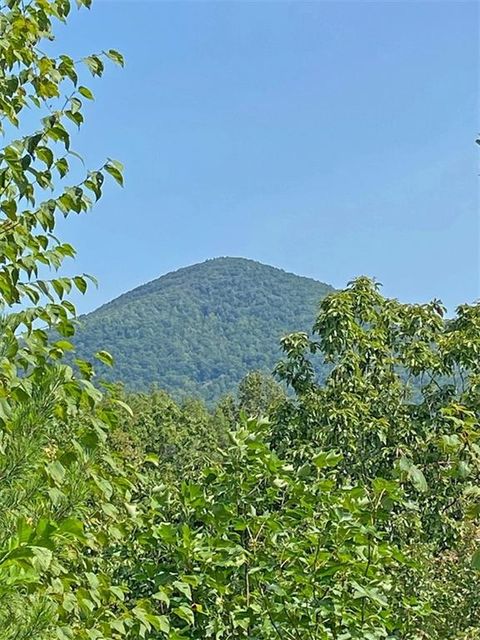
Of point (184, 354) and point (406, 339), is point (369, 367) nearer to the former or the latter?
point (406, 339)

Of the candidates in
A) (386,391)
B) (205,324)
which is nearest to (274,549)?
(386,391)

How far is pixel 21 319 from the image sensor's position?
210 cm

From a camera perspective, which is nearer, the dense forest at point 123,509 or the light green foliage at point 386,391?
the dense forest at point 123,509

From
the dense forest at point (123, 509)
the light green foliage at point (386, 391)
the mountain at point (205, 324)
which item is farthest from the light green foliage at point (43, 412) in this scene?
the mountain at point (205, 324)

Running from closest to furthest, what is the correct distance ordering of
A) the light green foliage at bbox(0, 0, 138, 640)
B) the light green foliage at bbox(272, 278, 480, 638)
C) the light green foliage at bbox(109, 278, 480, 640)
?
the light green foliage at bbox(0, 0, 138, 640)
the light green foliage at bbox(109, 278, 480, 640)
the light green foliage at bbox(272, 278, 480, 638)

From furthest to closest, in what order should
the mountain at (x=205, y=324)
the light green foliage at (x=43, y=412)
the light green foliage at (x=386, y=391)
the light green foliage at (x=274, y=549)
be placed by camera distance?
the mountain at (x=205, y=324) → the light green foliage at (x=386, y=391) → the light green foliage at (x=274, y=549) → the light green foliage at (x=43, y=412)

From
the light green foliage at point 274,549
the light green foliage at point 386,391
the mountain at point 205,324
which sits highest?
the mountain at point 205,324

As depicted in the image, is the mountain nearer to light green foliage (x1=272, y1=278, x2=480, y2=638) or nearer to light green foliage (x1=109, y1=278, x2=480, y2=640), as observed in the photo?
light green foliage (x1=272, y1=278, x2=480, y2=638)

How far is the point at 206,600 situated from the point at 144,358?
147641 mm

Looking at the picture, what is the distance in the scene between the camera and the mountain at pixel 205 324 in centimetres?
14600

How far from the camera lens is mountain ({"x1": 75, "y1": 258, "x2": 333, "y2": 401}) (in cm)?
14600

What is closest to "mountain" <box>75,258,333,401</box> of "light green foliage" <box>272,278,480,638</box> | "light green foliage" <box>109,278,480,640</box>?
"light green foliage" <box>272,278,480,638</box>

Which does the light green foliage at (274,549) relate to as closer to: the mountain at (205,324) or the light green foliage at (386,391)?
the light green foliage at (386,391)

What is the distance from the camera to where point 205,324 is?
169 m
